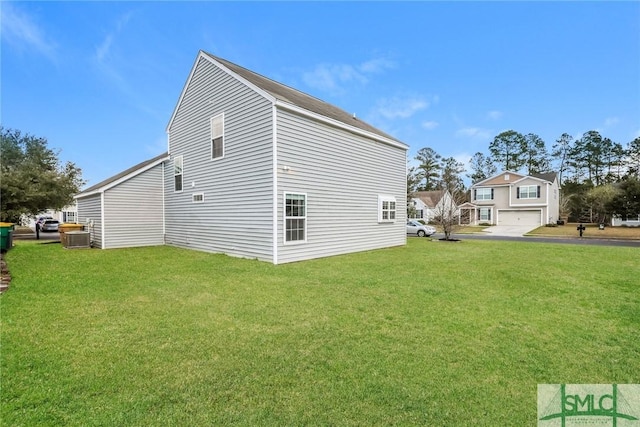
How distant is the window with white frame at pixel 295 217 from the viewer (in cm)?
943

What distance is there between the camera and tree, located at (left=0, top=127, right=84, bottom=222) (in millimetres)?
20875

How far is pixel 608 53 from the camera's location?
12766 mm

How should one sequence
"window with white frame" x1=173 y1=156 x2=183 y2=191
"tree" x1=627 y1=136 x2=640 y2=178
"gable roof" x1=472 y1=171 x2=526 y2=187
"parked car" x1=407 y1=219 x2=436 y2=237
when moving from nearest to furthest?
"window with white frame" x1=173 y1=156 x2=183 y2=191 < "parked car" x1=407 y1=219 x2=436 y2=237 < "gable roof" x1=472 y1=171 x2=526 y2=187 < "tree" x1=627 y1=136 x2=640 y2=178

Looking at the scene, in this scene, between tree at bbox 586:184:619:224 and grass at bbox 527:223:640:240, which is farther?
tree at bbox 586:184:619:224

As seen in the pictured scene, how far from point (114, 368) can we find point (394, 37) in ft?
52.7

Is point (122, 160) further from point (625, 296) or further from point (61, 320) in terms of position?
point (625, 296)

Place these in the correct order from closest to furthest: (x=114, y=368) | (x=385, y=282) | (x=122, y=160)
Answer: (x=114, y=368) < (x=385, y=282) < (x=122, y=160)

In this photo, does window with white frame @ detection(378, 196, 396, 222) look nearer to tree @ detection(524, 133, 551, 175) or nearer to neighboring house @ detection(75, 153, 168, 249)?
neighboring house @ detection(75, 153, 168, 249)

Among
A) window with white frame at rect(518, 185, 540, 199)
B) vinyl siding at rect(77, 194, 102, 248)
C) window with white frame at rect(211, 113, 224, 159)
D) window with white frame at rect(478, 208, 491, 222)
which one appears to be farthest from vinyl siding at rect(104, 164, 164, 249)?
window with white frame at rect(518, 185, 540, 199)

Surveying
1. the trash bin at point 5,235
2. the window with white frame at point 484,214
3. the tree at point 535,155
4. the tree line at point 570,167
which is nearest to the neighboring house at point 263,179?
the trash bin at point 5,235

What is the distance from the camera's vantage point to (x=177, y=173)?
13516 mm

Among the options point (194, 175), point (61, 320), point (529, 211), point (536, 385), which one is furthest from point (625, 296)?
point (529, 211)

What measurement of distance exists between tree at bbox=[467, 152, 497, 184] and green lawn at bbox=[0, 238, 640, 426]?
174 feet

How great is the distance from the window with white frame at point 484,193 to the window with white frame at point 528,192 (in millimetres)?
3327
